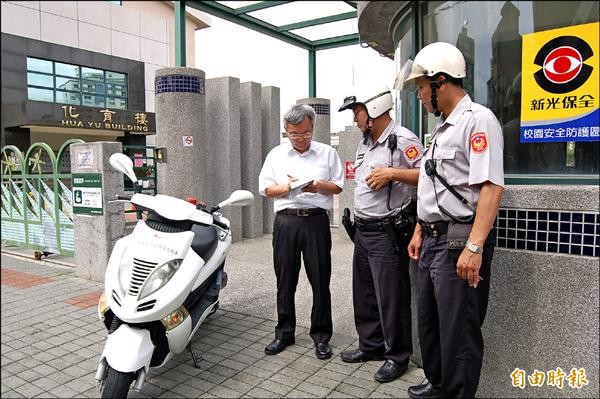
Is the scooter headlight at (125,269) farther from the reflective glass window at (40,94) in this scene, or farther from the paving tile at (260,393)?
the reflective glass window at (40,94)

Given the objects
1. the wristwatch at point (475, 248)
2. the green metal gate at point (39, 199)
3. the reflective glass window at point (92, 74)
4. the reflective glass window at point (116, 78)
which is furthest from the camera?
the reflective glass window at point (116, 78)

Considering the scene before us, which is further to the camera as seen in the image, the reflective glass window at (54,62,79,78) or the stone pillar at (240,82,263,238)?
the reflective glass window at (54,62,79,78)

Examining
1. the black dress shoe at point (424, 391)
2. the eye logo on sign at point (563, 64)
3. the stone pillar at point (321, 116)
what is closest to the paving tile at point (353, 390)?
the black dress shoe at point (424, 391)

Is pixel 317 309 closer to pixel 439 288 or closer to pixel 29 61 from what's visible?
pixel 439 288

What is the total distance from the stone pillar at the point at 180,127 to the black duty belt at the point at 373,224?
4973 millimetres

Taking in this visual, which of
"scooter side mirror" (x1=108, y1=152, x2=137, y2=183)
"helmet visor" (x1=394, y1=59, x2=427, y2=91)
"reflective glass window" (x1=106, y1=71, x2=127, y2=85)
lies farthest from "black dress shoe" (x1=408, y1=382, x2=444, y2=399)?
"reflective glass window" (x1=106, y1=71, x2=127, y2=85)

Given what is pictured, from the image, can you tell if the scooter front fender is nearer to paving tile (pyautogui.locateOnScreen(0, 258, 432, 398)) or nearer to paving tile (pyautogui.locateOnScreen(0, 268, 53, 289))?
paving tile (pyautogui.locateOnScreen(0, 258, 432, 398))

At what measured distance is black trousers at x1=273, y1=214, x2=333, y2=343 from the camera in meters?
3.38

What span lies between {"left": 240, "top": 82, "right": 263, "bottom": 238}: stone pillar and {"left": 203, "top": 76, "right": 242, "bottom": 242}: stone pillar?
44 cm

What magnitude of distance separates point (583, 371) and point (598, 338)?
204 millimetres

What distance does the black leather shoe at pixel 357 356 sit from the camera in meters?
3.27

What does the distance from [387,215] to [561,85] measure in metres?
1.25

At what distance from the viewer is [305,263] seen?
3.46m

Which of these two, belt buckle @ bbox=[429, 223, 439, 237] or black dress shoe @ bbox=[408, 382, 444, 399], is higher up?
belt buckle @ bbox=[429, 223, 439, 237]
